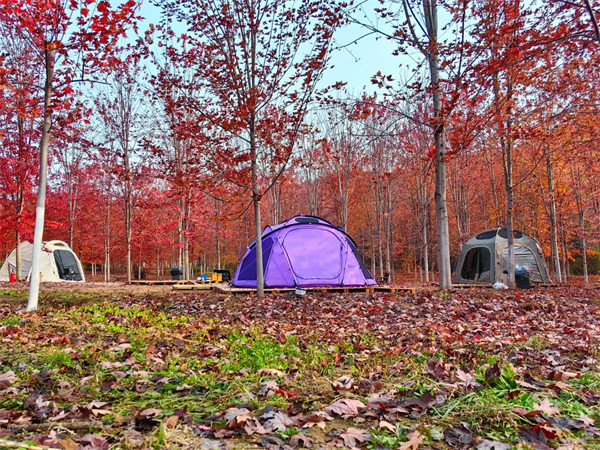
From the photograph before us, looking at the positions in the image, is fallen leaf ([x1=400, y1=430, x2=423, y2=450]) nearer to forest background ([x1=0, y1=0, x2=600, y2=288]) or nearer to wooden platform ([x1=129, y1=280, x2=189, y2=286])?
forest background ([x1=0, y1=0, x2=600, y2=288])

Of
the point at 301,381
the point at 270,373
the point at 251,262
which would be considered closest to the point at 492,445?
the point at 301,381

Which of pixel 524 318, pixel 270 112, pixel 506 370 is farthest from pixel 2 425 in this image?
pixel 270 112

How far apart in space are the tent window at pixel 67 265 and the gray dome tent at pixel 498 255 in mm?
18858

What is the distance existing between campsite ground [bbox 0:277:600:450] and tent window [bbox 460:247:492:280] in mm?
11013

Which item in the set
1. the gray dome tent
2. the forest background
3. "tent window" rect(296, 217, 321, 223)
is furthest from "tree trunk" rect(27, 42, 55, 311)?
the gray dome tent

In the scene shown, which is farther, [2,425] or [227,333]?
[227,333]

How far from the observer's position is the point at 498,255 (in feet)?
50.5

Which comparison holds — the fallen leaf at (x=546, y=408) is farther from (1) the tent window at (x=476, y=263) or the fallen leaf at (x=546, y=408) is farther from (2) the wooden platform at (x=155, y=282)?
(1) the tent window at (x=476, y=263)

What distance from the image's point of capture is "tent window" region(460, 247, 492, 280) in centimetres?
1612

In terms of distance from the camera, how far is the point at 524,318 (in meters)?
5.40

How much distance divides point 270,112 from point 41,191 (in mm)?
4893

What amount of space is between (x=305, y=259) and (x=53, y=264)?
48.6 feet

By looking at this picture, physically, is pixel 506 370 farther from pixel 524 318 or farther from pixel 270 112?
pixel 270 112

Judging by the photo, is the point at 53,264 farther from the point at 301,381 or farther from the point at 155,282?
the point at 301,381
